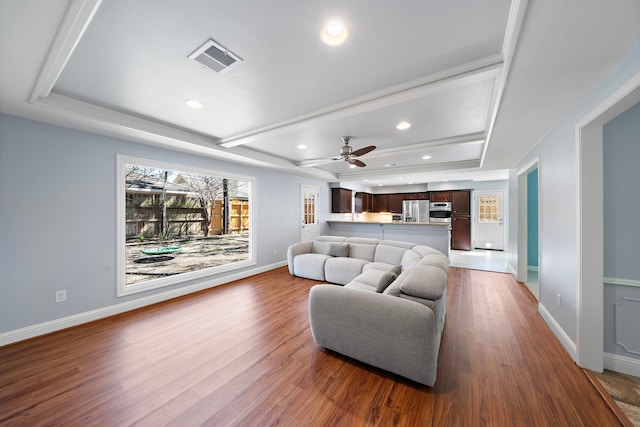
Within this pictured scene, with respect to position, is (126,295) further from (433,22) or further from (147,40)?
(433,22)

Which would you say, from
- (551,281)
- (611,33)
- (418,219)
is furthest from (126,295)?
(418,219)

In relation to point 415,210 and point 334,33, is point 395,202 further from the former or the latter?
point 334,33

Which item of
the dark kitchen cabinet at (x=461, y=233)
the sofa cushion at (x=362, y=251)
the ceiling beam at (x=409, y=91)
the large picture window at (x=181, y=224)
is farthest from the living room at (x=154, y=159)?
the dark kitchen cabinet at (x=461, y=233)

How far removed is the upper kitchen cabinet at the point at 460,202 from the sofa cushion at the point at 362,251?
517 cm

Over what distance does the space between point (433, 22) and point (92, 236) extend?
411 centimetres

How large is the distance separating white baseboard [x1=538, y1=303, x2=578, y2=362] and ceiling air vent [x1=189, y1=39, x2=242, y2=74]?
379cm

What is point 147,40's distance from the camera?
152 cm

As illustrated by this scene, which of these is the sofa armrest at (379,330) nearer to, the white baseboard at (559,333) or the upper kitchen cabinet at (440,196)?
the white baseboard at (559,333)

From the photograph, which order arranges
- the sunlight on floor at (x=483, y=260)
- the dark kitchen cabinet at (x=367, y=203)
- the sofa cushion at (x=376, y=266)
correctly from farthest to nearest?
the dark kitchen cabinet at (x=367, y=203) < the sunlight on floor at (x=483, y=260) < the sofa cushion at (x=376, y=266)

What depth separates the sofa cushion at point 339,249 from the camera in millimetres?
4523

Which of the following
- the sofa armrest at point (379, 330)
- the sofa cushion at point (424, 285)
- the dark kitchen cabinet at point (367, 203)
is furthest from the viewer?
the dark kitchen cabinet at point (367, 203)

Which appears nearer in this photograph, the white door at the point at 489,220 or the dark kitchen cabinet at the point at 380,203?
the white door at the point at 489,220

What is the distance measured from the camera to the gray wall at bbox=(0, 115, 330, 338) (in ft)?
7.75

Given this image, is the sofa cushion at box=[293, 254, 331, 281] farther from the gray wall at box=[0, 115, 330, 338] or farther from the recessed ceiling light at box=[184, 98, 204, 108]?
the recessed ceiling light at box=[184, 98, 204, 108]
